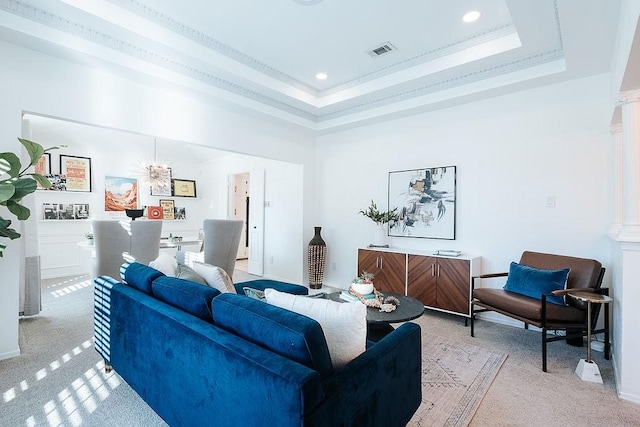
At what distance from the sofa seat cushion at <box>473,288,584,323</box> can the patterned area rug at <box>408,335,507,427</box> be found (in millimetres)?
422

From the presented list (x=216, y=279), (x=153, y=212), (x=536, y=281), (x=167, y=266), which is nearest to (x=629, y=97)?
(x=536, y=281)

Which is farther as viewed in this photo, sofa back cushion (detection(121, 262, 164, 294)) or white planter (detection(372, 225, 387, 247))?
white planter (detection(372, 225, 387, 247))

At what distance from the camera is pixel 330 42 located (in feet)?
10.7

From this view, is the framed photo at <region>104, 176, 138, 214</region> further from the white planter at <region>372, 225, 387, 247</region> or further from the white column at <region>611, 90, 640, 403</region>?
the white column at <region>611, 90, 640, 403</region>

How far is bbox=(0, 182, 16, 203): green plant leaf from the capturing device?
7.03ft

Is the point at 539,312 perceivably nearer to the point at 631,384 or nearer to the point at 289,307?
the point at 631,384

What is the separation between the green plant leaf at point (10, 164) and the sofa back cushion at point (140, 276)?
3.62 ft

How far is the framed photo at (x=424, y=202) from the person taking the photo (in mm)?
4102

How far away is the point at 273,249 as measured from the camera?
6.04 metres

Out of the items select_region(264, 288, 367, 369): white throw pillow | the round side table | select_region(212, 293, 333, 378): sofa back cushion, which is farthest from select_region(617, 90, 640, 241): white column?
select_region(212, 293, 333, 378): sofa back cushion

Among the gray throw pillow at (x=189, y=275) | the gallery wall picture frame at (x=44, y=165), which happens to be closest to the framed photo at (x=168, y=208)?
the gallery wall picture frame at (x=44, y=165)

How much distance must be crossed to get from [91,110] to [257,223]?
3658 mm

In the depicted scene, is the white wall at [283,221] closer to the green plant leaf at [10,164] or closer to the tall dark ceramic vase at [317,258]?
the tall dark ceramic vase at [317,258]

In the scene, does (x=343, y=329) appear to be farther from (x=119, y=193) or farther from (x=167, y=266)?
(x=119, y=193)
